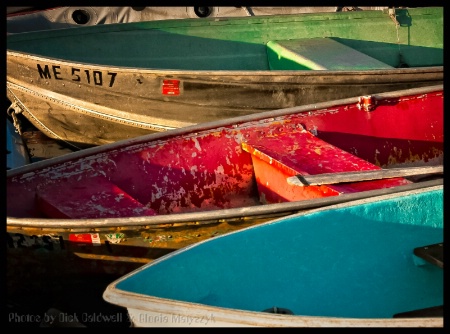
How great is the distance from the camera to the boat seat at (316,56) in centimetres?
798

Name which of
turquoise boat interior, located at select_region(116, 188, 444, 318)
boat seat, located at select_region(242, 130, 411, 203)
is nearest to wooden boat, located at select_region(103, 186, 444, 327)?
turquoise boat interior, located at select_region(116, 188, 444, 318)

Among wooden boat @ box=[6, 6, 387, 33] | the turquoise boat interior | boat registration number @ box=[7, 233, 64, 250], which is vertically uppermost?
wooden boat @ box=[6, 6, 387, 33]

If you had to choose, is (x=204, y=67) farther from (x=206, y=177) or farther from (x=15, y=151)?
(x=206, y=177)

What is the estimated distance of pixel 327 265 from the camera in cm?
499

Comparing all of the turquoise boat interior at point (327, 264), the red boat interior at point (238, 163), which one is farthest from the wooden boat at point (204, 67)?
the turquoise boat interior at point (327, 264)

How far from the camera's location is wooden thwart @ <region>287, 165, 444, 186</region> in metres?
5.55

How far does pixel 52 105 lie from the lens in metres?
7.51

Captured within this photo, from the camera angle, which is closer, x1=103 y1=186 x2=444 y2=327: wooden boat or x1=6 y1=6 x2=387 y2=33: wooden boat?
x1=103 y1=186 x2=444 y2=327: wooden boat

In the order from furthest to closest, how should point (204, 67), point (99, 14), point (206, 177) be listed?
point (99, 14), point (204, 67), point (206, 177)

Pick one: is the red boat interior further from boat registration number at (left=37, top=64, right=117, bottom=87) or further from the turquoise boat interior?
boat registration number at (left=37, top=64, right=117, bottom=87)

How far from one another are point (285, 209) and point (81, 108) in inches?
123

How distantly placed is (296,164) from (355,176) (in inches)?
20.7

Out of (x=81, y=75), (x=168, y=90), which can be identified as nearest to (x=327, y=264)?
(x=168, y=90)
